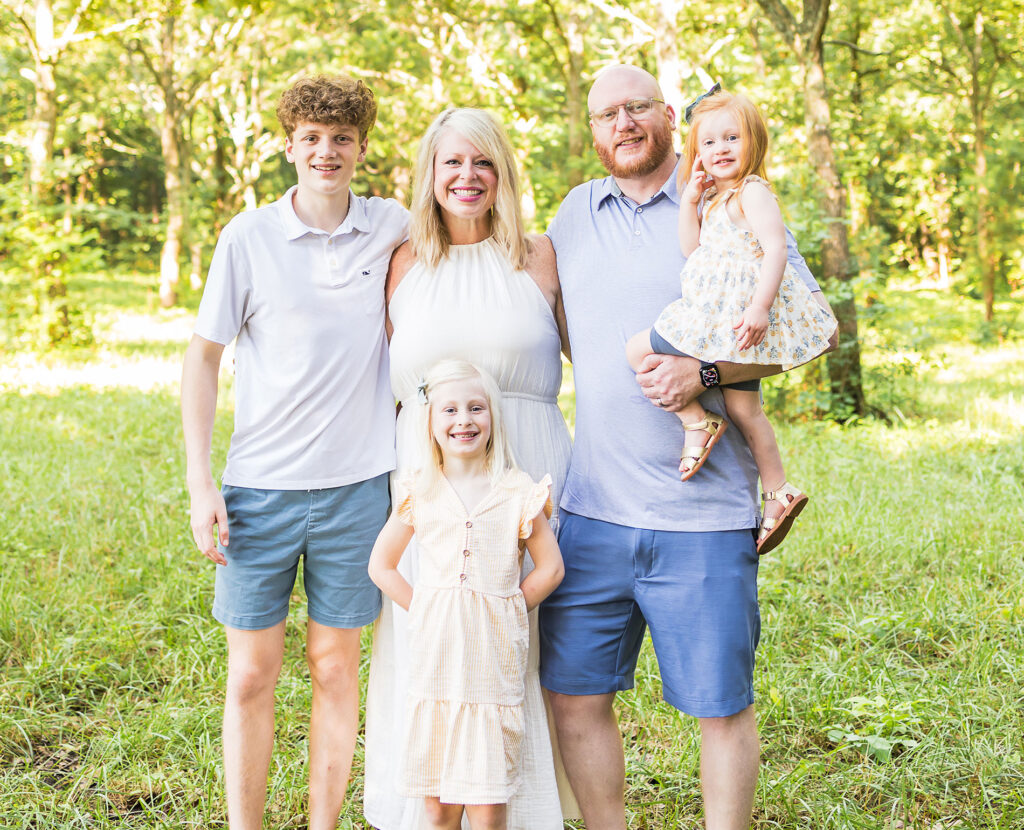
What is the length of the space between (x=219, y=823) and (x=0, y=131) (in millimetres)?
32081

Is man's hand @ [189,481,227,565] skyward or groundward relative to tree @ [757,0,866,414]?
groundward

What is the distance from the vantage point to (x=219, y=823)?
3154 millimetres

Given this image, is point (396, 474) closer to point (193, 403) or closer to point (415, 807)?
point (193, 403)

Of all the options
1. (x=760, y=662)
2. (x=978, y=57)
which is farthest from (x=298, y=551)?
(x=978, y=57)

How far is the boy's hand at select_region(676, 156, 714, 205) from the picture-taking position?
2.52 m

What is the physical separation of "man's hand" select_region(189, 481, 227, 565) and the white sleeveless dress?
1.75 ft

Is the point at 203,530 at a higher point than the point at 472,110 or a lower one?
lower

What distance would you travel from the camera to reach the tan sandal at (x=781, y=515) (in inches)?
98.0

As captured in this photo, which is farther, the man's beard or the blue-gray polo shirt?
the man's beard

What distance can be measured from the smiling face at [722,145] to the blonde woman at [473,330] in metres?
0.62

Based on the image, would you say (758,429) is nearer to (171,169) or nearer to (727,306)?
(727,306)

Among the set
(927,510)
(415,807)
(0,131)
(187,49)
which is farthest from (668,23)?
(0,131)

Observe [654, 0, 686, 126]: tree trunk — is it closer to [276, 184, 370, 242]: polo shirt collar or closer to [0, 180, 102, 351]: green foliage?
[276, 184, 370, 242]: polo shirt collar

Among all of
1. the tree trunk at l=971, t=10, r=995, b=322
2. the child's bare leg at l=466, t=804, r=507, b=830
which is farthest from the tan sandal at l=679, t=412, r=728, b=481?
the tree trunk at l=971, t=10, r=995, b=322
